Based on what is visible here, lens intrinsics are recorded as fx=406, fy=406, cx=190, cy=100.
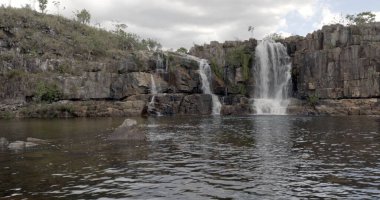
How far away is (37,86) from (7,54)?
10.5 metres

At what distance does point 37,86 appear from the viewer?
247 feet

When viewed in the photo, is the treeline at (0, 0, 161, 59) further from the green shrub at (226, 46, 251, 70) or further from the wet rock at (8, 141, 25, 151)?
the wet rock at (8, 141, 25, 151)

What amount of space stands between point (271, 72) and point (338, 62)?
492 inches

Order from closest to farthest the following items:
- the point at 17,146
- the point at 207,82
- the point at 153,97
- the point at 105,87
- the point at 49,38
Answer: the point at 17,146 → the point at 153,97 → the point at 105,87 → the point at 207,82 → the point at 49,38

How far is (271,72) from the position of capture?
80062 millimetres

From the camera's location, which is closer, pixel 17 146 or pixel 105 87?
pixel 17 146

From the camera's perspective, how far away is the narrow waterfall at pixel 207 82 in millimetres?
75750

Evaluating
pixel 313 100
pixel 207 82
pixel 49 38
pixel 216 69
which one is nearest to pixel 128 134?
pixel 207 82

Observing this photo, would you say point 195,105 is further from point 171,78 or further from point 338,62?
point 338,62

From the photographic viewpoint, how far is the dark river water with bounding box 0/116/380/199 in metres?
14.8

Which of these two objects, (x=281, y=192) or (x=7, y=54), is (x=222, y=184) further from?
(x=7, y=54)

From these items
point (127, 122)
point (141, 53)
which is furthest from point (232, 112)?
point (127, 122)

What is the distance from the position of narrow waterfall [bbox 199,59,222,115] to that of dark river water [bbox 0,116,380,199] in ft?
149

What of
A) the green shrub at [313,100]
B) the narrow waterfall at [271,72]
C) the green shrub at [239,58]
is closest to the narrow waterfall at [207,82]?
the green shrub at [239,58]
